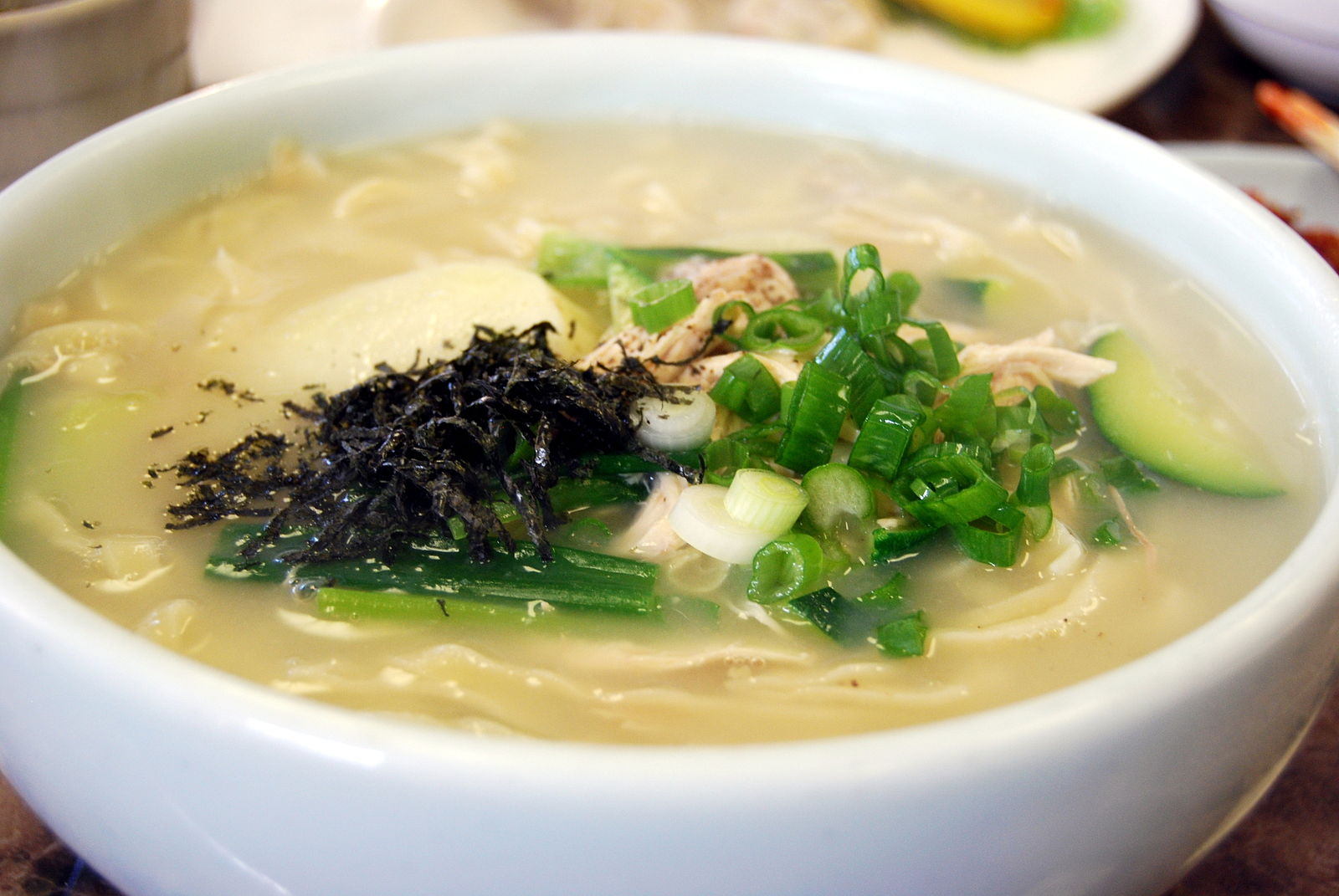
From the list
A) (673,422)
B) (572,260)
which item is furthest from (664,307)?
(572,260)

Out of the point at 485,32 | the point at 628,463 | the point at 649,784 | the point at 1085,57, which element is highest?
the point at 649,784

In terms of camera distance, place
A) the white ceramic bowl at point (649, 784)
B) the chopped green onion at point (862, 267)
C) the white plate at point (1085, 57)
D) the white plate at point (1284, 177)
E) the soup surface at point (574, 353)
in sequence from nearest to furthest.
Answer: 1. the white ceramic bowl at point (649, 784)
2. the soup surface at point (574, 353)
3. the chopped green onion at point (862, 267)
4. the white plate at point (1284, 177)
5. the white plate at point (1085, 57)

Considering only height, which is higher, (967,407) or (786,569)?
(967,407)

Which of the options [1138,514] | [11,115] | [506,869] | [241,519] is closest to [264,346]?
[241,519]

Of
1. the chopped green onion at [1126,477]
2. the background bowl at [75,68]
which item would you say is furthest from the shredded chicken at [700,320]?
the background bowl at [75,68]

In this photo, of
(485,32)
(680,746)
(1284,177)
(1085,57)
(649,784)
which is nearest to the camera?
(649,784)

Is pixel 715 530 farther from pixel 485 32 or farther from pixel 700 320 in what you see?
pixel 485 32

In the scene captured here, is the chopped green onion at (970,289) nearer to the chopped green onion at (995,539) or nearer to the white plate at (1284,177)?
the chopped green onion at (995,539)
